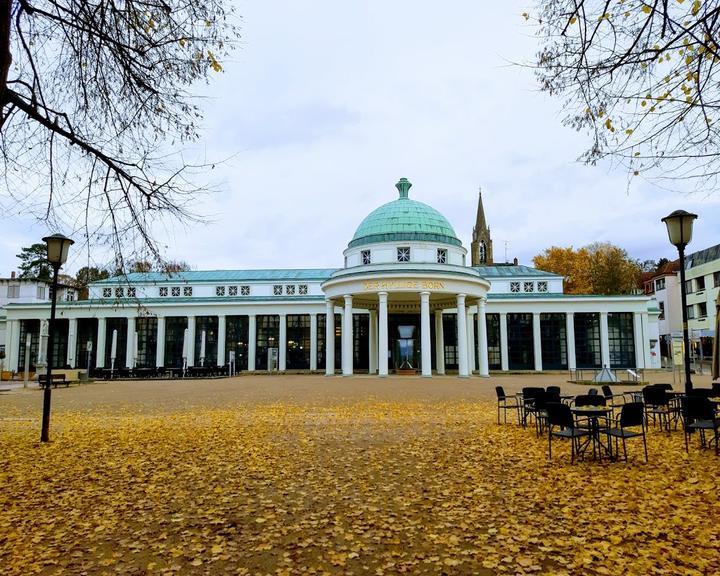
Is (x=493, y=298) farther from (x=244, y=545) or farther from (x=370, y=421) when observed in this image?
(x=244, y=545)

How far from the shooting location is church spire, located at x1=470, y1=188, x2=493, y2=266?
86250 millimetres

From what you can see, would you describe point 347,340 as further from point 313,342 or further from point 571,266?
point 571,266

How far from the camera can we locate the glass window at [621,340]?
46.0m

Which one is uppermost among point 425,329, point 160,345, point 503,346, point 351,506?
point 425,329

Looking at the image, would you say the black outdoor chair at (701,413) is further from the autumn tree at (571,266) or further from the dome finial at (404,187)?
the autumn tree at (571,266)

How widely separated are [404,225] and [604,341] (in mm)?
20924

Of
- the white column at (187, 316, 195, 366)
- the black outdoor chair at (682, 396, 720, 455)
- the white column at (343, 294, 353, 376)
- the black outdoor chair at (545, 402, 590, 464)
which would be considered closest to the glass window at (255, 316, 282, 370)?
the white column at (187, 316, 195, 366)

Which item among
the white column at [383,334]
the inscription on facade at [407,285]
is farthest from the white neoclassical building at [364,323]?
the white column at [383,334]

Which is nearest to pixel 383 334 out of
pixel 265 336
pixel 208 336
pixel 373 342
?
pixel 373 342

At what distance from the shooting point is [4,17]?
6461 mm

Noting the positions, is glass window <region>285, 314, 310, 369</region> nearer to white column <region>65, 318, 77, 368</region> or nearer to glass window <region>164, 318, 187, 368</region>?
glass window <region>164, 318, 187, 368</region>

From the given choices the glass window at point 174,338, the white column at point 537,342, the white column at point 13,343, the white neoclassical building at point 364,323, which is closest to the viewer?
the white neoclassical building at point 364,323

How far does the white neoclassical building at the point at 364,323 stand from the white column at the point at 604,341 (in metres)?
0.09

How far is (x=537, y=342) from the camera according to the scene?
46.2 metres
